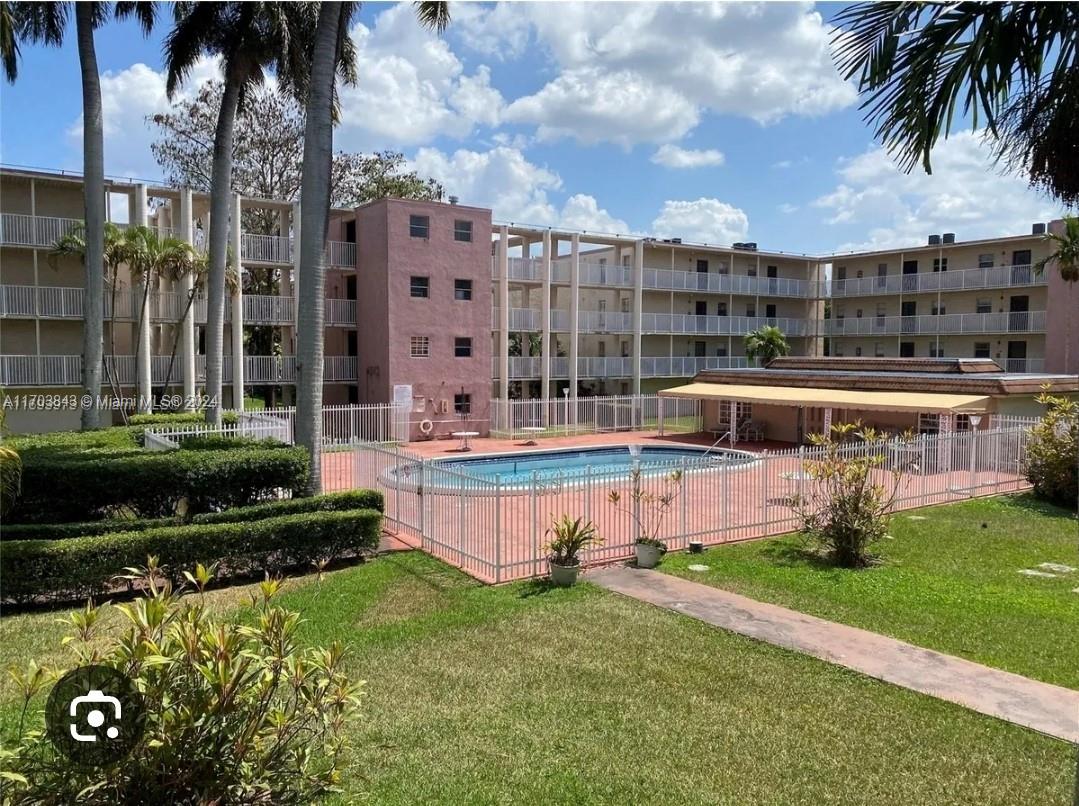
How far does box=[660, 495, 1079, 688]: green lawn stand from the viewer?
8.38 meters

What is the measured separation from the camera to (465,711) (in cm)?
652

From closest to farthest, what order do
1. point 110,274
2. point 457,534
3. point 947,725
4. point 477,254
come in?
point 947,725 → point 457,534 → point 110,274 → point 477,254

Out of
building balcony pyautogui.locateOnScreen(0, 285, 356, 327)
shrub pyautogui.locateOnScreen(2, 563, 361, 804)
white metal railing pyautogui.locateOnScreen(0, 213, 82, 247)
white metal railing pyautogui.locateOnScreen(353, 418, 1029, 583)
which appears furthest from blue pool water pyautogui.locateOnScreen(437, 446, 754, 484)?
shrub pyautogui.locateOnScreen(2, 563, 361, 804)

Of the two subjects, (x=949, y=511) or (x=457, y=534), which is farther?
(x=949, y=511)

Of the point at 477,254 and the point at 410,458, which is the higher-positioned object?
the point at 477,254

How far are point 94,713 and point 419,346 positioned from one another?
91.6ft

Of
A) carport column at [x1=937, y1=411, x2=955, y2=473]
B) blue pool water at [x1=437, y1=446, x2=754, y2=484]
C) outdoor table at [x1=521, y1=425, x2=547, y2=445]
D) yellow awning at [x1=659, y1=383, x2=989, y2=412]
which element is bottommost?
blue pool water at [x1=437, y1=446, x2=754, y2=484]

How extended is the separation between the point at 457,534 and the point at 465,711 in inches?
222

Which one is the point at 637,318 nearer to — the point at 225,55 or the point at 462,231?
the point at 462,231

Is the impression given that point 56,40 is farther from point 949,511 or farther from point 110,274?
point 949,511

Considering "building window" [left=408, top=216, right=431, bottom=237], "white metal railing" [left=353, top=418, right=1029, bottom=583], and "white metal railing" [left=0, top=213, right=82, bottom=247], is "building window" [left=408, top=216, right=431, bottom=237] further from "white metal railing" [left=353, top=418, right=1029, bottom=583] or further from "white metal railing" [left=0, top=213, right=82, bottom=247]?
"white metal railing" [left=353, top=418, right=1029, bottom=583]


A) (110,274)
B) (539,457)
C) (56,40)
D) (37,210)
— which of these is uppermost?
(56,40)

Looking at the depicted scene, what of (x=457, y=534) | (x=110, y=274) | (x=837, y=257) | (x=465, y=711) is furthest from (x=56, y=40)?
(x=837, y=257)

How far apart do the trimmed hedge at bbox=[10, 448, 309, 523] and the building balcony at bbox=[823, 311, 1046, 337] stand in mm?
37867
